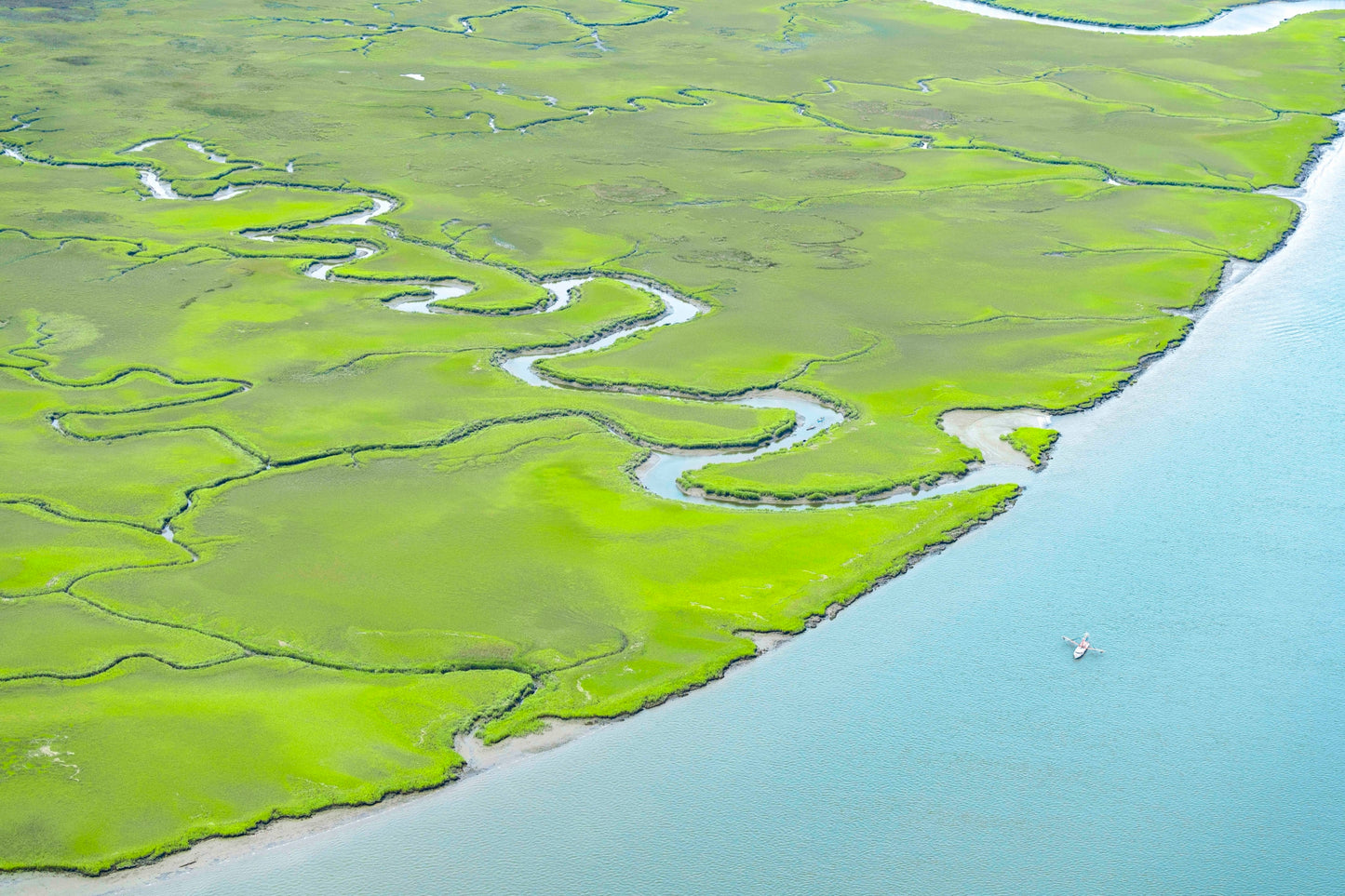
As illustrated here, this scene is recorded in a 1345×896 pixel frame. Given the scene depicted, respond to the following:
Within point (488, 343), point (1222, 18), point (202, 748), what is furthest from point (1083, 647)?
point (1222, 18)

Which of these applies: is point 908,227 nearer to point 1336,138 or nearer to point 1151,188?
point 1151,188

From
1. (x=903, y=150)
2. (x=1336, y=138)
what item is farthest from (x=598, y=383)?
(x=1336, y=138)

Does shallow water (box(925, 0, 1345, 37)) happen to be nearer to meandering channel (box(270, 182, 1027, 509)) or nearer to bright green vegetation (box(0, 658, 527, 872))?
meandering channel (box(270, 182, 1027, 509))

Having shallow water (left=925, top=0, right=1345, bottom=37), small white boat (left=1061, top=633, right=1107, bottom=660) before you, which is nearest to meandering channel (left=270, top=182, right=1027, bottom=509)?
small white boat (left=1061, top=633, right=1107, bottom=660)

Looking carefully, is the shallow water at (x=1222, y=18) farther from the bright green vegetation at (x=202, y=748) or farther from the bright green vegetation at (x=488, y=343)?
the bright green vegetation at (x=202, y=748)

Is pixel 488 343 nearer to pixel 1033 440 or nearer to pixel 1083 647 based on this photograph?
pixel 1033 440
